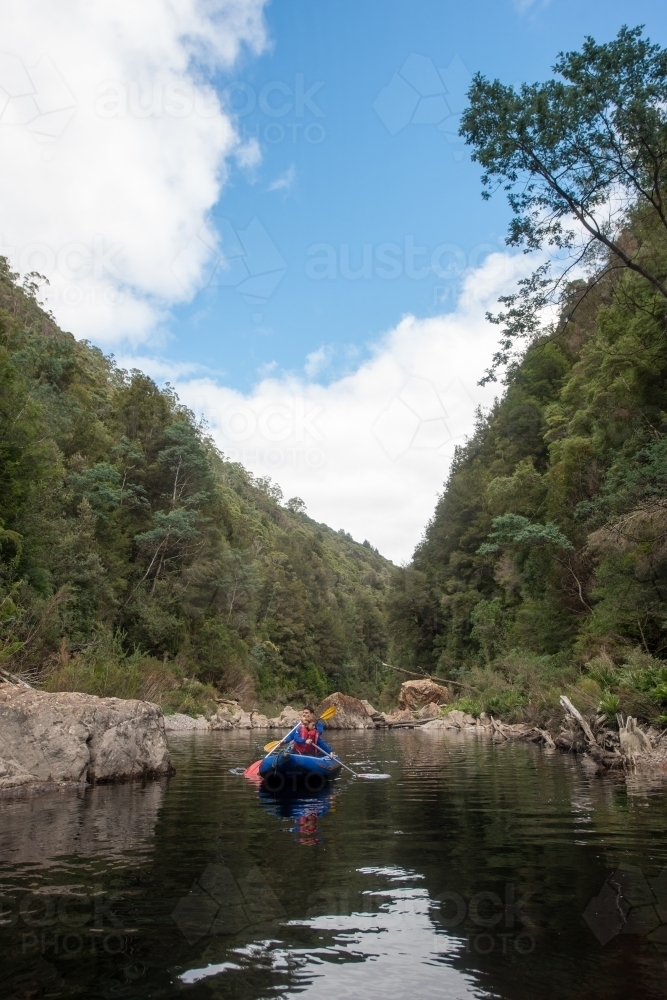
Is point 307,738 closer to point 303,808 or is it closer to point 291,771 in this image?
point 291,771

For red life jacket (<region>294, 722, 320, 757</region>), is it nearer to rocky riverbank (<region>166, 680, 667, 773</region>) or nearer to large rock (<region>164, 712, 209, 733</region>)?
rocky riverbank (<region>166, 680, 667, 773</region>)

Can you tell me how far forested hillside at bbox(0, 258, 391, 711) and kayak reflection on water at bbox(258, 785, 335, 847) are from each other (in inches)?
211

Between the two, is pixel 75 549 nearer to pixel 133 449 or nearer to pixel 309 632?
pixel 133 449

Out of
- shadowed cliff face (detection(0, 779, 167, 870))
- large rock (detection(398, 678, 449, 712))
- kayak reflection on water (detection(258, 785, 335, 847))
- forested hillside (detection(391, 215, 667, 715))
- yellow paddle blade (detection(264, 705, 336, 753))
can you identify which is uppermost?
forested hillside (detection(391, 215, 667, 715))

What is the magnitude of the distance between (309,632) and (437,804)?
6663 cm

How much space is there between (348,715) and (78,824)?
37296mm

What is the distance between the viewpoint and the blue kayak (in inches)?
436

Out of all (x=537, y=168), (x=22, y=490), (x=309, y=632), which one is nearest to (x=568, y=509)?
(x=537, y=168)

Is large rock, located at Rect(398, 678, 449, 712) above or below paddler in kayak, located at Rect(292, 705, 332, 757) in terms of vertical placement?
above

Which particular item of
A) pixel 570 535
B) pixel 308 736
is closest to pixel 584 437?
pixel 570 535

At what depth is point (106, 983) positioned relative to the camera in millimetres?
3221

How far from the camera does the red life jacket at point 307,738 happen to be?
1256 centimetres

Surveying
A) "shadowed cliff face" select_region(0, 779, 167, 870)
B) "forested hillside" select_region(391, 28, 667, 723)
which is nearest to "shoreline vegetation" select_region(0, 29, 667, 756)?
"forested hillside" select_region(391, 28, 667, 723)

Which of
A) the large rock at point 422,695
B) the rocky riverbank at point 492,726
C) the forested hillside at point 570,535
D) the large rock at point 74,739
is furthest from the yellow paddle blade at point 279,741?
the large rock at point 422,695
